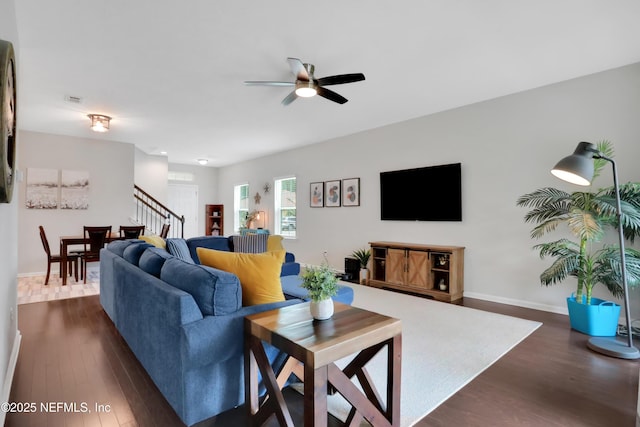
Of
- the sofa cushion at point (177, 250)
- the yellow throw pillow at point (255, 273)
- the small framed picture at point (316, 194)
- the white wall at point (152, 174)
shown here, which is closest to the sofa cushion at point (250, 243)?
the sofa cushion at point (177, 250)

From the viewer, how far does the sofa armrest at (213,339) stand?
1.70 m

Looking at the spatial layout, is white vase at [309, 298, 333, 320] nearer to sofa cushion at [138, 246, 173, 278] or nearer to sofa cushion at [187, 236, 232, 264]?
sofa cushion at [138, 246, 173, 278]

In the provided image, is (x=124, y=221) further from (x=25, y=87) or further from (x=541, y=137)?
(x=541, y=137)

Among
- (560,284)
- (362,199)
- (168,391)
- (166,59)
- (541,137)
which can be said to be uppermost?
(166,59)

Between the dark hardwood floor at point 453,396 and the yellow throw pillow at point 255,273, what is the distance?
0.66m

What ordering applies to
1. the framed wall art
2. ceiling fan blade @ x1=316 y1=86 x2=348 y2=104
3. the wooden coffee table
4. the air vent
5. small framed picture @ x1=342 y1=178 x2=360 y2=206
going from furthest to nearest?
1. small framed picture @ x1=342 y1=178 x2=360 y2=206
2. the framed wall art
3. the air vent
4. ceiling fan blade @ x1=316 y1=86 x2=348 y2=104
5. the wooden coffee table

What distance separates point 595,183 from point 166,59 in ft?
15.8

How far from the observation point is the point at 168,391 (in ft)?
6.29

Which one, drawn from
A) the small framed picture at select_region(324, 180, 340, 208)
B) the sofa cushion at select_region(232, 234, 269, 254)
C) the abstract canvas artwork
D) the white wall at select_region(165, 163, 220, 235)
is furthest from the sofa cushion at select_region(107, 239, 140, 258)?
the white wall at select_region(165, 163, 220, 235)

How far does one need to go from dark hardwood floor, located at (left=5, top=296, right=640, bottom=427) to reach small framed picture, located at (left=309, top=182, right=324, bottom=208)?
458 centimetres

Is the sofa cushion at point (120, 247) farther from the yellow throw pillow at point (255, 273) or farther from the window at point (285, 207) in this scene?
the window at point (285, 207)

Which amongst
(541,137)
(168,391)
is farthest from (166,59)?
(541,137)

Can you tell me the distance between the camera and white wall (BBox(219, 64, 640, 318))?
11.8 ft

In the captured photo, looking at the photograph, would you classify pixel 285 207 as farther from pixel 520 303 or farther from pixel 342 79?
pixel 520 303
